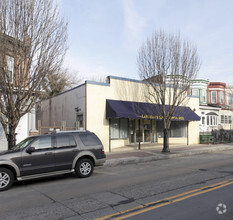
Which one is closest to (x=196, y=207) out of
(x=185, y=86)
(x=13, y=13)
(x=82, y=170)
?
(x=82, y=170)

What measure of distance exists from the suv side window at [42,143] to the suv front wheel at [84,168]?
1.27 metres

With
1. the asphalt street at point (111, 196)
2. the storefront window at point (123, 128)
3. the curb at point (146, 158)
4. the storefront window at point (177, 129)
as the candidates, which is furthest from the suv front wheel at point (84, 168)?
the storefront window at point (177, 129)

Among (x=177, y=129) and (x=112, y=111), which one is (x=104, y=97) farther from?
(x=177, y=129)

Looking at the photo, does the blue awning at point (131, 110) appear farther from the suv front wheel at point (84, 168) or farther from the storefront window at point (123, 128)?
the suv front wheel at point (84, 168)

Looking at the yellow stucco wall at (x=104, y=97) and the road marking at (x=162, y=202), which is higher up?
the yellow stucco wall at (x=104, y=97)

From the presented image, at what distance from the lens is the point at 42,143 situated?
27.1 ft

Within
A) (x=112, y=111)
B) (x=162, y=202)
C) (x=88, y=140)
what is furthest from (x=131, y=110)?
(x=162, y=202)

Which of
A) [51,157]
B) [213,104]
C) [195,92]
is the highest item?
[195,92]

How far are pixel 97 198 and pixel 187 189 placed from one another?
2601 mm

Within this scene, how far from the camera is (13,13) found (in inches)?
376

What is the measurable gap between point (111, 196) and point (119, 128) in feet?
37.2

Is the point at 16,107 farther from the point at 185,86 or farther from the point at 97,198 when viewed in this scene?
the point at 185,86

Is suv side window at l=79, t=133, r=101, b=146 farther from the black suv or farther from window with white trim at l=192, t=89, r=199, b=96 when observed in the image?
window with white trim at l=192, t=89, r=199, b=96

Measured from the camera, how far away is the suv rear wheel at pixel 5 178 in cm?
720
